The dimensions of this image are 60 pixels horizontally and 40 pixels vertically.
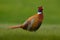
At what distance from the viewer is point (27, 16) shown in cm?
120

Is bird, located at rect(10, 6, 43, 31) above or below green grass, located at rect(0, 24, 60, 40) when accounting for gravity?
above

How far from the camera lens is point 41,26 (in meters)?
1.15

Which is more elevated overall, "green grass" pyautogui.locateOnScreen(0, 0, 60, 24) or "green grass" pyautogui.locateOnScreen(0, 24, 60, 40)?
"green grass" pyautogui.locateOnScreen(0, 0, 60, 24)

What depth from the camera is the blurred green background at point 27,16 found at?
1156 mm

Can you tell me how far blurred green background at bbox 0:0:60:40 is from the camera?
116cm

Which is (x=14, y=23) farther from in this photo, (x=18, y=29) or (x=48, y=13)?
(x=48, y=13)

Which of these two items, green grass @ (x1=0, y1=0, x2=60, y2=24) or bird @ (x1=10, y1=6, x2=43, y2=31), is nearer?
bird @ (x1=10, y1=6, x2=43, y2=31)

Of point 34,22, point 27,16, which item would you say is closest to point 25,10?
point 27,16

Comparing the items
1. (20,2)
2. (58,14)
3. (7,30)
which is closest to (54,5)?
(58,14)

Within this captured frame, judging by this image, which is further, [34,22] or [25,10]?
[25,10]

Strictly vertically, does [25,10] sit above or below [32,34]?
above

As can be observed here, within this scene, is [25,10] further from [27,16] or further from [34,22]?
[34,22]

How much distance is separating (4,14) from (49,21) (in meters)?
0.26

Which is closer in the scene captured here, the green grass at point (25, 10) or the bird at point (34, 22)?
the bird at point (34, 22)
